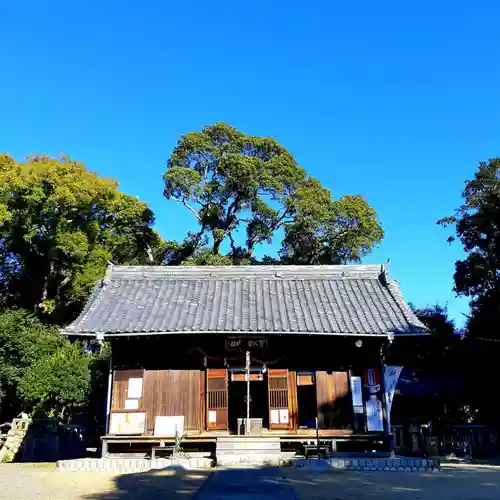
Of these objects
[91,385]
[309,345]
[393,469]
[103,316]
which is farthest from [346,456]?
[91,385]

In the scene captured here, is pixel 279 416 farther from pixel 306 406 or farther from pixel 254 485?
pixel 254 485

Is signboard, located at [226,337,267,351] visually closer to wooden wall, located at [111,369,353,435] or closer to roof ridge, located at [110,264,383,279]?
wooden wall, located at [111,369,353,435]

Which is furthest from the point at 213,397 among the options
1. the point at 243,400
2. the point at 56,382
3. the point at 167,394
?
the point at 56,382

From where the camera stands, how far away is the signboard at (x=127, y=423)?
45.8 feet

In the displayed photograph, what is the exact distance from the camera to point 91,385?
742 inches

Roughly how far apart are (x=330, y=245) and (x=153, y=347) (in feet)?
57.3

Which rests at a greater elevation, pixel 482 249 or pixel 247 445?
pixel 482 249

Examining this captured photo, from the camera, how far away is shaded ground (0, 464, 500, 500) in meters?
8.30

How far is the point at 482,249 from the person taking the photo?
2359 cm

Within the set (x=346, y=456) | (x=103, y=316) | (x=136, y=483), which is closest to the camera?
(x=136, y=483)

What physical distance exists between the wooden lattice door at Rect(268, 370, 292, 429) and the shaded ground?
2.49 meters

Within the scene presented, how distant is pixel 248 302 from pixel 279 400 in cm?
321

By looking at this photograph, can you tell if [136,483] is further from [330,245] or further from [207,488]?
[330,245]

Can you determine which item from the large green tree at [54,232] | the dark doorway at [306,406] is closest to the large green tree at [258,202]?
the large green tree at [54,232]
